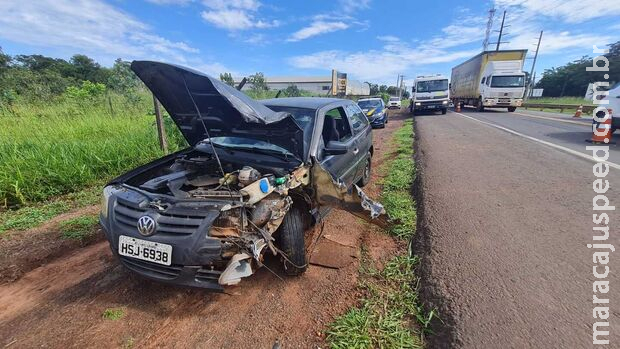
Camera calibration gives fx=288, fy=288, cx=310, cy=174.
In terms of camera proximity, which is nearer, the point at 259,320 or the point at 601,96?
the point at 259,320

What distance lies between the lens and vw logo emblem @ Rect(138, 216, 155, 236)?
79.1 inches

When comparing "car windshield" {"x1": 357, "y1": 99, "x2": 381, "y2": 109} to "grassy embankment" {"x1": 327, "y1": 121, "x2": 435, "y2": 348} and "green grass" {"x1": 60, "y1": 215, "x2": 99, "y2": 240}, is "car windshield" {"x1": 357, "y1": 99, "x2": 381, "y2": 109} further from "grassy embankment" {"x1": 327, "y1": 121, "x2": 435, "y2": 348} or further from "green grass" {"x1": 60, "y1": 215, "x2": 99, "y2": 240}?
"green grass" {"x1": 60, "y1": 215, "x2": 99, "y2": 240}

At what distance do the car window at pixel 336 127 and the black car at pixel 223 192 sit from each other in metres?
0.15

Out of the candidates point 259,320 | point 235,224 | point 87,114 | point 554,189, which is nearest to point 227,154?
point 235,224

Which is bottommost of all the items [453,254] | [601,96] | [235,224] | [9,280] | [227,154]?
[9,280]

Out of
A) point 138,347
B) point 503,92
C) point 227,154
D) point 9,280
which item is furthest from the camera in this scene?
point 503,92

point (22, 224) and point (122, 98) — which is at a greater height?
point (122, 98)

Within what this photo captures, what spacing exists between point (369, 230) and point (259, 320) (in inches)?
70.6

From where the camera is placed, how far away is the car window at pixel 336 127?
12.1ft

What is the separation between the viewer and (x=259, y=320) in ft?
6.95

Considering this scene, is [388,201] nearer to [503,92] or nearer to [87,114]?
[87,114]

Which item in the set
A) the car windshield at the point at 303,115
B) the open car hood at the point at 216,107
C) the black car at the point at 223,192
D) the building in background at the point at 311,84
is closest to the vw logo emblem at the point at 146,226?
the black car at the point at 223,192

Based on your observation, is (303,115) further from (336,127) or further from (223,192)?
(223,192)

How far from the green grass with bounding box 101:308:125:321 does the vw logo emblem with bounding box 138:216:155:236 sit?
2.21ft
